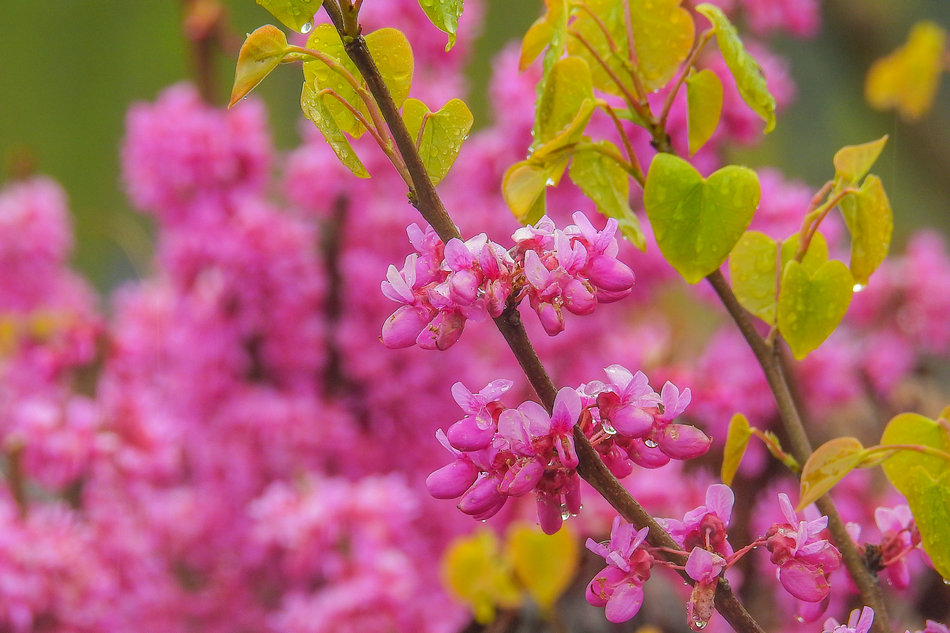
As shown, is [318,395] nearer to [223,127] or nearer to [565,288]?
[223,127]

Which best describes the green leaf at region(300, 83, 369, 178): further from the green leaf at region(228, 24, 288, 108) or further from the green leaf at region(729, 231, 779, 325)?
the green leaf at region(729, 231, 779, 325)

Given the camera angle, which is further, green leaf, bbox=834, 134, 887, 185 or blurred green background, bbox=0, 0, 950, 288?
blurred green background, bbox=0, 0, 950, 288

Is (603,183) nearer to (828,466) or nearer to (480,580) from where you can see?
(828,466)

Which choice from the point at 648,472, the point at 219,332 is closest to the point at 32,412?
the point at 219,332

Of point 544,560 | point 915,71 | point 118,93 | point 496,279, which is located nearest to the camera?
point 496,279

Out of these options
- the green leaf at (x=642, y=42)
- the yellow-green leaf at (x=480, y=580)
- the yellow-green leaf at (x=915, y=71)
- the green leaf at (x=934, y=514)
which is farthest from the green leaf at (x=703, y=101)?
the yellow-green leaf at (x=915, y=71)

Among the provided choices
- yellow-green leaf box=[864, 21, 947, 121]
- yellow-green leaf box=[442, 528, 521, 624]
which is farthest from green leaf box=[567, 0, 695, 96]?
yellow-green leaf box=[864, 21, 947, 121]

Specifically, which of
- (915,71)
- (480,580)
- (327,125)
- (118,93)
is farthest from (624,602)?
(118,93)
